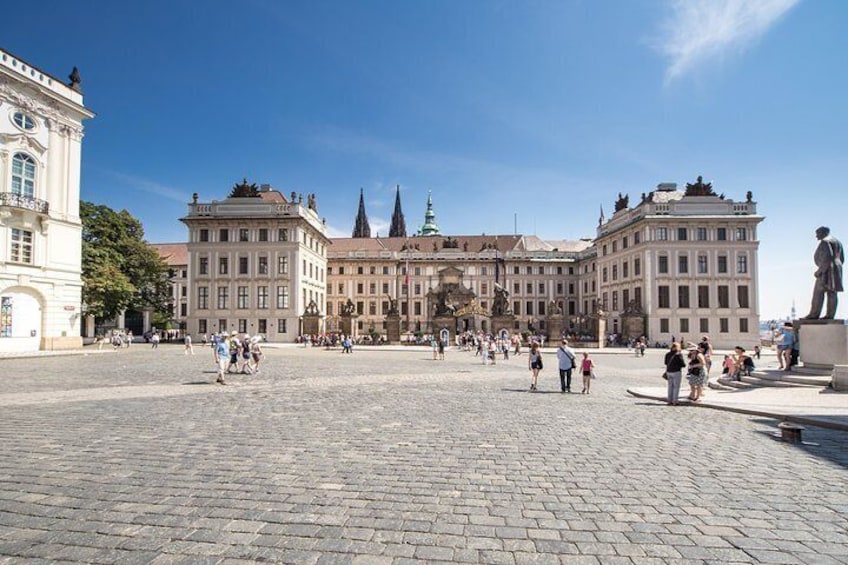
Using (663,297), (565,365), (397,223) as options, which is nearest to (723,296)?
(663,297)

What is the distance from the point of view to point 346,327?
48.4m

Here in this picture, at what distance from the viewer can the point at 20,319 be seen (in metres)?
29.5

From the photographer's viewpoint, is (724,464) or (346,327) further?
(346,327)

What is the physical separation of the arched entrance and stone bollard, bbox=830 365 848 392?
38080mm

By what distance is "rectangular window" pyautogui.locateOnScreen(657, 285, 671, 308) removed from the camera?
50.6 metres

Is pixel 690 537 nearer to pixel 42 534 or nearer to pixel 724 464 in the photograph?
pixel 724 464

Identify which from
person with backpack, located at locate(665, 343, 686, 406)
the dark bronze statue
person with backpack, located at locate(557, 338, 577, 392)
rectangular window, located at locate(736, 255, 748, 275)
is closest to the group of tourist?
person with backpack, located at locate(557, 338, 577, 392)

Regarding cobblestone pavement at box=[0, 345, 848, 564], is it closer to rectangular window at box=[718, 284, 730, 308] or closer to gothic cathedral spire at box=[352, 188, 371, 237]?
rectangular window at box=[718, 284, 730, 308]

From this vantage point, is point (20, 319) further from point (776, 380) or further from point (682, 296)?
point (682, 296)

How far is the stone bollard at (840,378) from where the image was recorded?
499 inches

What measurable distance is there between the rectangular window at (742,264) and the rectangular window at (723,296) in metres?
2.10

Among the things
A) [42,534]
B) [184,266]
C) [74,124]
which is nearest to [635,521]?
[42,534]

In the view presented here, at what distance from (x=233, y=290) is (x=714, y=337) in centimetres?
5027

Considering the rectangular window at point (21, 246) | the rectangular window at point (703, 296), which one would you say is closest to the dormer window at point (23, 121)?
the rectangular window at point (21, 246)
